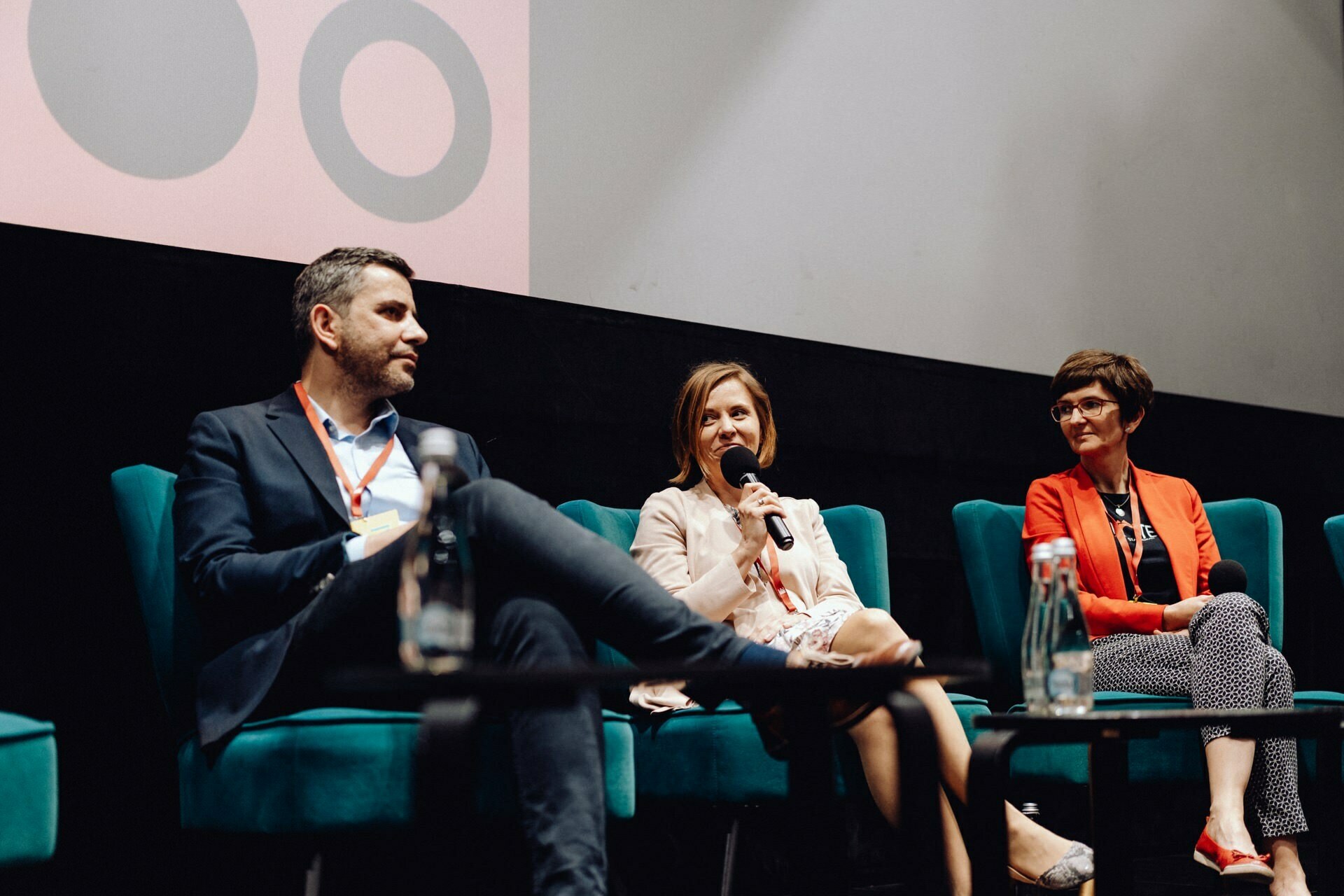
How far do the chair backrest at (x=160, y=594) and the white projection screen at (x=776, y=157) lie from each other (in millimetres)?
600

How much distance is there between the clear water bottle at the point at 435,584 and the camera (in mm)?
1431

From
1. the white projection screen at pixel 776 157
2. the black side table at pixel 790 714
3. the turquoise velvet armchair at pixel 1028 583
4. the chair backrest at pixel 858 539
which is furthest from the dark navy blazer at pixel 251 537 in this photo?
the turquoise velvet armchair at pixel 1028 583

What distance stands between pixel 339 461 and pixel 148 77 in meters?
0.82

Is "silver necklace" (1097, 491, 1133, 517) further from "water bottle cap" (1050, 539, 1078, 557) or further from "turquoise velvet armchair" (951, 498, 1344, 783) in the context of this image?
"water bottle cap" (1050, 539, 1078, 557)

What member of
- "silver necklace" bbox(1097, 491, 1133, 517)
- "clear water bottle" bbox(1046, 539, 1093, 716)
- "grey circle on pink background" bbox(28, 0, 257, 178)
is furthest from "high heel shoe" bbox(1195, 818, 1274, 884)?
"grey circle on pink background" bbox(28, 0, 257, 178)

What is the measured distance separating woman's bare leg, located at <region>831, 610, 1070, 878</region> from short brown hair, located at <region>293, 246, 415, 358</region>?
1084mm

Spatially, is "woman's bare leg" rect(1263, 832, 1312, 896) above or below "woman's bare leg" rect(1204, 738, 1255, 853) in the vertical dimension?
below

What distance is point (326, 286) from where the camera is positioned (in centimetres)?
233

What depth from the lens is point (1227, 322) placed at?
4.20 meters

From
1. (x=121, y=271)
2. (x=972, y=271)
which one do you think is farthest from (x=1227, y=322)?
(x=121, y=271)

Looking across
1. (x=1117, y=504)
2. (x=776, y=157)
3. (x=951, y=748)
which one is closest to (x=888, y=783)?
(x=951, y=748)

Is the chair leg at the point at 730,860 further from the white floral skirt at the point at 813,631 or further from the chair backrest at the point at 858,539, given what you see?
the chair backrest at the point at 858,539

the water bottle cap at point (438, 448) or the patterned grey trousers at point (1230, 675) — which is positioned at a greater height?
the water bottle cap at point (438, 448)

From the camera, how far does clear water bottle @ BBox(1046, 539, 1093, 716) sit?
184cm
